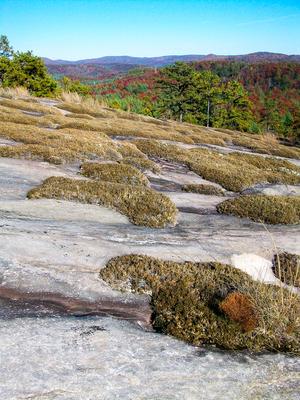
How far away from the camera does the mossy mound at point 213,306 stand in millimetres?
5430

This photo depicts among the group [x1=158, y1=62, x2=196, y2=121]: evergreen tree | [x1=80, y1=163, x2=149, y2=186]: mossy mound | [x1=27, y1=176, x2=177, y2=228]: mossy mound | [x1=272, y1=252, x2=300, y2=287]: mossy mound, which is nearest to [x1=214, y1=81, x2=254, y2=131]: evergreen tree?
[x1=158, y1=62, x2=196, y2=121]: evergreen tree

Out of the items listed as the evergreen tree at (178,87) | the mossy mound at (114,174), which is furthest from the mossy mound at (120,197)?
the evergreen tree at (178,87)

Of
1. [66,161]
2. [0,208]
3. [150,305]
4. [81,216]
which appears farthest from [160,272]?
[66,161]

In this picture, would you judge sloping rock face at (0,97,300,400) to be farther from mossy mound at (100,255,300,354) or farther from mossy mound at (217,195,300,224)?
mossy mound at (217,195,300,224)

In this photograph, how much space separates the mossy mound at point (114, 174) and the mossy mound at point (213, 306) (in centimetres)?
640

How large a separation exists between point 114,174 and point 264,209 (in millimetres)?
4905

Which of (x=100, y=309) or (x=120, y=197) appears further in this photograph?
(x=120, y=197)

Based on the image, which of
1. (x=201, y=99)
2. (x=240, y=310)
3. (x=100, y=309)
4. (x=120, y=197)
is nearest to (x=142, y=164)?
(x=120, y=197)

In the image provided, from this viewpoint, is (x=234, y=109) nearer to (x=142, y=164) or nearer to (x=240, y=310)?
(x=142, y=164)

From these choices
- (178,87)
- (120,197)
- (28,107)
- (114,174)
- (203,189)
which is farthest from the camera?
(178,87)

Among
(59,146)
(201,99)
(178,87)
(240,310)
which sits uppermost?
(178,87)

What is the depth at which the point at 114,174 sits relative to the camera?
13.3m

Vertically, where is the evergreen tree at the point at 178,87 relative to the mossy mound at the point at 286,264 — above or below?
above

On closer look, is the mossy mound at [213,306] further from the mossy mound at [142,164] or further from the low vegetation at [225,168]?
the mossy mound at [142,164]
